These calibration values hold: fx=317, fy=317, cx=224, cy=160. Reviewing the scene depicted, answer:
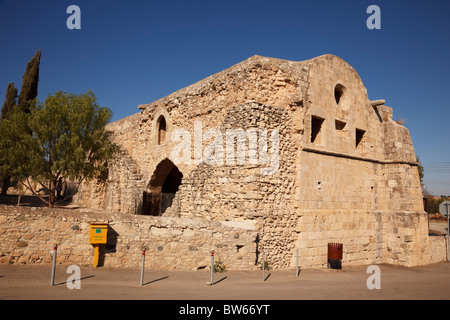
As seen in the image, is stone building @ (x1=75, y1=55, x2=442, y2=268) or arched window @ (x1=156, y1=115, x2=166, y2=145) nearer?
stone building @ (x1=75, y1=55, x2=442, y2=268)

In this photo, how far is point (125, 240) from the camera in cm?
735

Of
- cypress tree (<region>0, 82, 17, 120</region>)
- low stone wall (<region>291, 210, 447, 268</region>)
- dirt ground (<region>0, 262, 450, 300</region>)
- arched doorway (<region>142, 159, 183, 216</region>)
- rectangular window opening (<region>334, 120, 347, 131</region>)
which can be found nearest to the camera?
dirt ground (<region>0, 262, 450, 300</region>)

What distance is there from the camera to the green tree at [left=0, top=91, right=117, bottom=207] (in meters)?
12.5

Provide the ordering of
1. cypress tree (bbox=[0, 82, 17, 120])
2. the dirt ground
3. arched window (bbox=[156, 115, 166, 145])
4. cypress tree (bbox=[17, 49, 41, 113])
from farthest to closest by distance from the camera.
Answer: cypress tree (bbox=[0, 82, 17, 120])
cypress tree (bbox=[17, 49, 41, 113])
arched window (bbox=[156, 115, 166, 145])
the dirt ground

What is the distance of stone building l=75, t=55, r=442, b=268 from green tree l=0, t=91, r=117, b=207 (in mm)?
3238

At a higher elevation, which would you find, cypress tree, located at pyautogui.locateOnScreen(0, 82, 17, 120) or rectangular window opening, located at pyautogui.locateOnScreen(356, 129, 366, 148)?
cypress tree, located at pyautogui.locateOnScreen(0, 82, 17, 120)

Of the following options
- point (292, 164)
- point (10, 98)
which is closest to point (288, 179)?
point (292, 164)

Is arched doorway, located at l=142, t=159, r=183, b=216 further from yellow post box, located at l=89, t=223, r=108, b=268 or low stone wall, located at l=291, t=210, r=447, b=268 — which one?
yellow post box, located at l=89, t=223, r=108, b=268

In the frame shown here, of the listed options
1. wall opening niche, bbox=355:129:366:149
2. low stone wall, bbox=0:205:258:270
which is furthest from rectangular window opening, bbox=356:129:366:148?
low stone wall, bbox=0:205:258:270

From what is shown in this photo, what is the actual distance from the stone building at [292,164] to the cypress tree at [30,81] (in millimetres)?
9725

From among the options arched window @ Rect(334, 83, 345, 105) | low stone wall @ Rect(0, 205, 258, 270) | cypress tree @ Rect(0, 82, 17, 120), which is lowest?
low stone wall @ Rect(0, 205, 258, 270)
